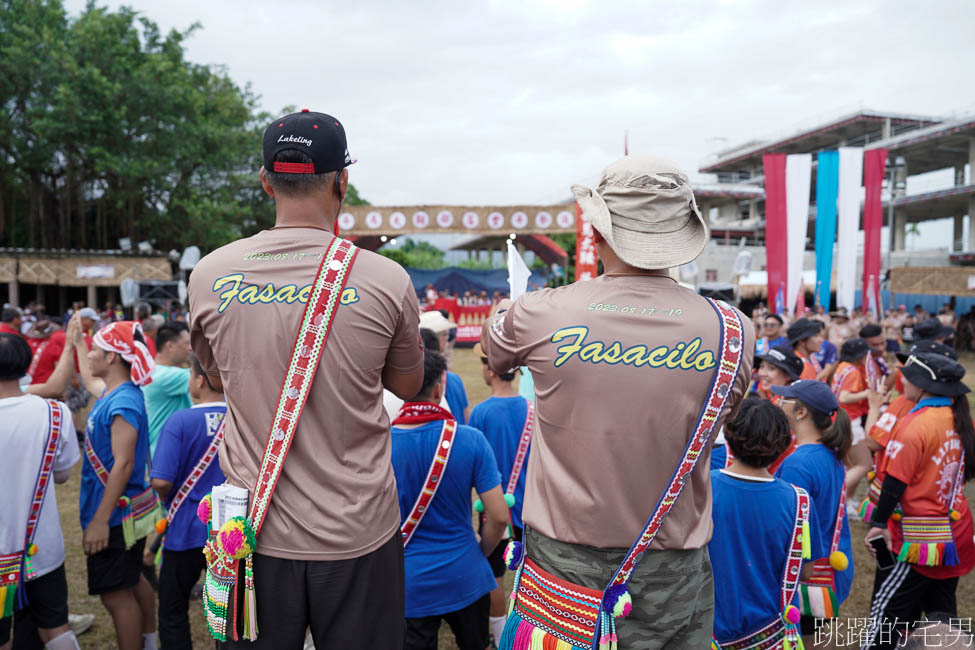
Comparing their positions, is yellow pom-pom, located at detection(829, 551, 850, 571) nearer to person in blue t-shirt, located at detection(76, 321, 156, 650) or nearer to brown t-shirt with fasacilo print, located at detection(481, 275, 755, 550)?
brown t-shirt with fasacilo print, located at detection(481, 275, 755, 550)

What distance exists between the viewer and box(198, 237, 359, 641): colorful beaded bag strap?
1.45m

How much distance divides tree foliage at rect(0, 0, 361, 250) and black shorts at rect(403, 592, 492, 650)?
2083 centimetres

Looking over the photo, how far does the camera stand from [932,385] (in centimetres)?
309

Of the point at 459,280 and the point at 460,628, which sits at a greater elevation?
the point at 459,280

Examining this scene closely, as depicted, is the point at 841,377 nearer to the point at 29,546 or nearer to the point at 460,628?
the point at 460,628

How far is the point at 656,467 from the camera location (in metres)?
1.54

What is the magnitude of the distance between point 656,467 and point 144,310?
8674mm

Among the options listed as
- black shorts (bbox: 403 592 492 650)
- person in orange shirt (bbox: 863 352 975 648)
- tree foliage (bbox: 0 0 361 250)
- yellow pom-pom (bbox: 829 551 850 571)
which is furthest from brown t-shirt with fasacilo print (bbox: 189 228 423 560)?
tree foliage (bbox: 0 0 361 250)

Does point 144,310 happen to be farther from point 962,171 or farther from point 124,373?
point 962,171

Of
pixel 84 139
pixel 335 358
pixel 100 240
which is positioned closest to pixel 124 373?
pixel 335 358

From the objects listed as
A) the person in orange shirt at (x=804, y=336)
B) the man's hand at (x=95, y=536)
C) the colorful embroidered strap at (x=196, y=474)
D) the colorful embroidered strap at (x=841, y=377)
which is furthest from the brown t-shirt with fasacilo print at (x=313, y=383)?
the colorful embroidered strap at (x=841, y=377)

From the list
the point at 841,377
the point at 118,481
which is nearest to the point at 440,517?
the point at 118,481

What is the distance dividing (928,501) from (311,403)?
304 centimetres

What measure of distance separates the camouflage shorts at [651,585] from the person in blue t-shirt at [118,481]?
235 centimetres
